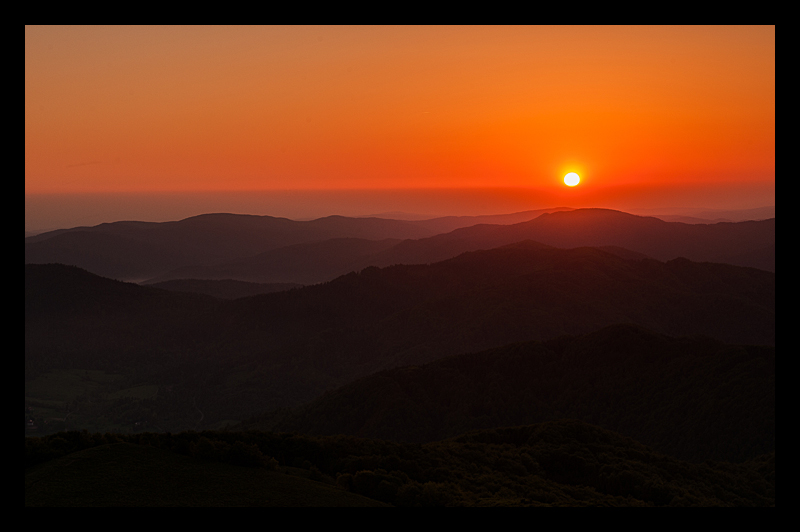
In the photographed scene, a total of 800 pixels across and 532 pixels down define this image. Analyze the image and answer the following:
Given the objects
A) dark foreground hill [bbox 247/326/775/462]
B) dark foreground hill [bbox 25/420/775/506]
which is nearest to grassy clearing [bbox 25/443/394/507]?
dark foreground hill [bbox 25/420/775/506]

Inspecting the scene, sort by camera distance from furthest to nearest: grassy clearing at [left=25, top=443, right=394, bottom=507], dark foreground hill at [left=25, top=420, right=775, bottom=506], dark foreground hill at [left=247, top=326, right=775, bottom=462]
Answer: dark foreground hill at [left=247, top=326, right=775, bottom=462], dark foreground hill at [left=25, top=420, right=775, bottom=506], grassy clearing at [left=25, top=443, right=394, bottom=507]

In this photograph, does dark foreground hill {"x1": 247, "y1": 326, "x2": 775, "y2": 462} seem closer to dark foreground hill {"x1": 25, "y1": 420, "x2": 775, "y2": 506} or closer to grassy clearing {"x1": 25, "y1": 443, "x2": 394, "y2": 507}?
dark foreground hill {"x1": 25, "y1": 420, "x2": 775, "y2": 506}

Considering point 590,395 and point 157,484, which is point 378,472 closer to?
point 157,484

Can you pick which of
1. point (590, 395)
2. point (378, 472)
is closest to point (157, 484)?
point (378, 472)

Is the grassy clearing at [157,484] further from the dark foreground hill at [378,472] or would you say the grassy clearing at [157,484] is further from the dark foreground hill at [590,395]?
the dark foreground hill at [590,395]

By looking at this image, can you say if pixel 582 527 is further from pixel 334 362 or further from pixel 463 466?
pixel 334 362

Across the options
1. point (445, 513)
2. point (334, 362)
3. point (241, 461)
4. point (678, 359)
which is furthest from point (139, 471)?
point (334, 362)
